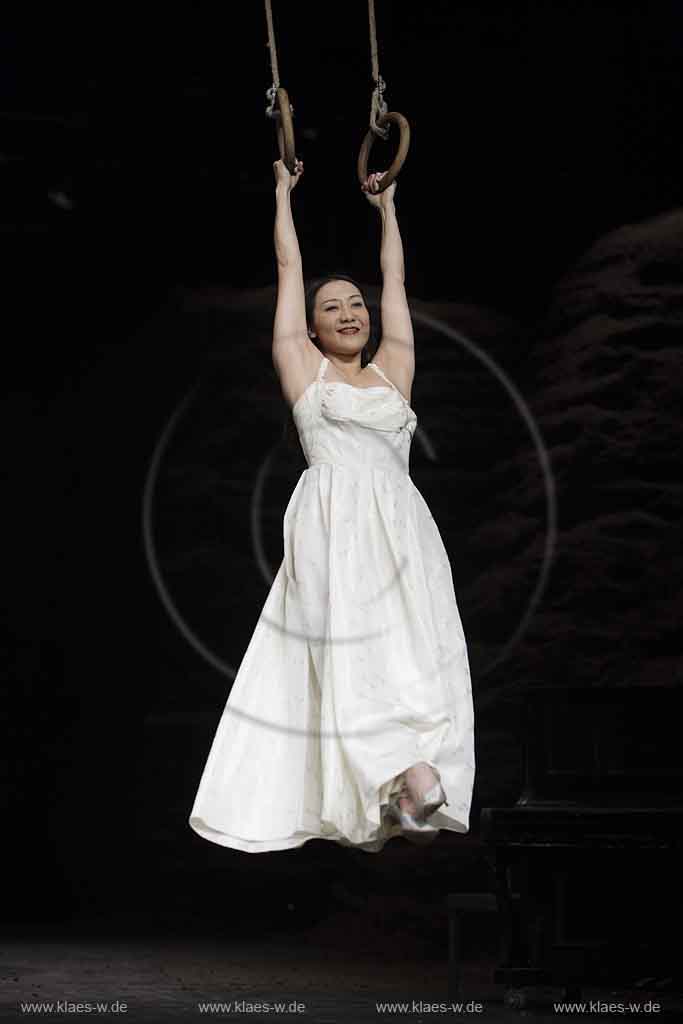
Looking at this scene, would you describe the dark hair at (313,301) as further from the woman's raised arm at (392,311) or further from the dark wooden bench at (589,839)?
the dark wooden bench at (589,839)

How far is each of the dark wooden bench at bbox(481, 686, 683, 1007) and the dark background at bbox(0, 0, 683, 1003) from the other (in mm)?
1489

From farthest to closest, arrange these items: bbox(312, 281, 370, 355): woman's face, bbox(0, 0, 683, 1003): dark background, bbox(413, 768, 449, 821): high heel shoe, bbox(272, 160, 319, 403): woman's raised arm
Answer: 1. bbox(0, 0, 683, 1003): dark background
2. bbox(312, 281, 370, 355): woman's face
3. bbox(272, 160, 319, 403): woman's raised arm
4. bbox(413, 768, 449, 821): high heel shoe

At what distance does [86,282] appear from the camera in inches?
346

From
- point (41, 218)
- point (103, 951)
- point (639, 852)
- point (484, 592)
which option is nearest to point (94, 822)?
point (103, 951)

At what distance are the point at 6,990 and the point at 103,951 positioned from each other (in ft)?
4.77

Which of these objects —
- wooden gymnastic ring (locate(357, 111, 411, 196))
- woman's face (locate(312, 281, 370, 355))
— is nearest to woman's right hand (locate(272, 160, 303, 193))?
wooden gymnastic ring (locate(357, 111, 411, 196))

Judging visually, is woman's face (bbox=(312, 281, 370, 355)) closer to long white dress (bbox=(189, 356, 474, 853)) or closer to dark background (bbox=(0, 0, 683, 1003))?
long white dress (bbox=(189, 356, 474, 853))

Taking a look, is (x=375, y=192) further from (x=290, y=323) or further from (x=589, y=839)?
(x=589, y=839)

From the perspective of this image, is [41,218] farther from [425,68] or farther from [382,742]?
[382,742]

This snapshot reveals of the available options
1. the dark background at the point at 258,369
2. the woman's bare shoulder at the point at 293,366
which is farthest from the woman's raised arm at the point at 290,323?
the dark background at the point at 258,369

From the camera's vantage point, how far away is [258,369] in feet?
28.4

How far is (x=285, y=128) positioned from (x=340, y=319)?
0.60 m

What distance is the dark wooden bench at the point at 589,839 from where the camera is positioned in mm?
5855

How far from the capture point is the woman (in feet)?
16.3
